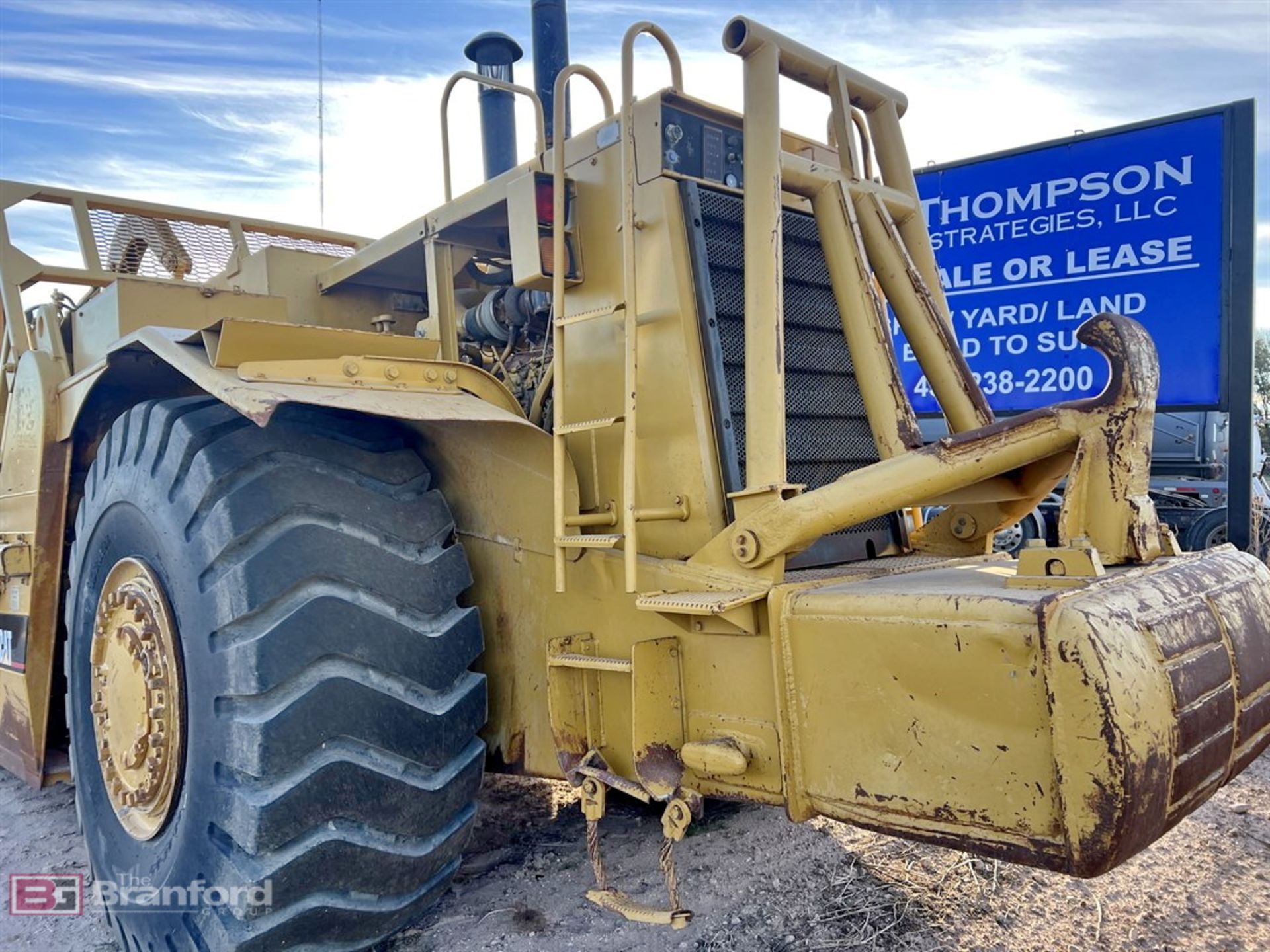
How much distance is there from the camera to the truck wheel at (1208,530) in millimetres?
8188

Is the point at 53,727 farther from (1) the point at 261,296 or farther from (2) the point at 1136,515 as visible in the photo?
(2) the point at 1136,515

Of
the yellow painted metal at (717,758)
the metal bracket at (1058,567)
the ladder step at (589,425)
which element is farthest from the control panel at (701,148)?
the yellow painted metal at (717,758)

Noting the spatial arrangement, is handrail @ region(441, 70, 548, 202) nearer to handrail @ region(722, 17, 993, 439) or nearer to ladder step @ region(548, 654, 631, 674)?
handrail @ region(722, 17, 993, 439)

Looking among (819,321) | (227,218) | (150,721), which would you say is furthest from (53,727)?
(819,321)

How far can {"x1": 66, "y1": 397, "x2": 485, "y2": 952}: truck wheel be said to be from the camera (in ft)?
7.19

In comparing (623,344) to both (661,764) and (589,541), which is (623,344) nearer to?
(589,541)

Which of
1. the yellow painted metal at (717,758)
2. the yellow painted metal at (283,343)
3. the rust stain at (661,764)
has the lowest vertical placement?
the rust stain at (661,764)

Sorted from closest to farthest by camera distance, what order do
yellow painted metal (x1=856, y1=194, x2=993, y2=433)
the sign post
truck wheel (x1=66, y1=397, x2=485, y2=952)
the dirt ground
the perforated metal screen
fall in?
1. truck wheel (x1=66, y1=397, x2=485, y2=952)
2. the dirt ground
3. yellow painted metal (x1=856, y1=194, x2=993, y2=433)
4. the perforated metal screen
5. the sign post

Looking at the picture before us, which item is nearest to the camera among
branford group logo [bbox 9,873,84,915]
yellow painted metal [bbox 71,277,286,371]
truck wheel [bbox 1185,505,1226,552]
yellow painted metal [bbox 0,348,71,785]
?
branford group logo [bbox 9,873,84,915]

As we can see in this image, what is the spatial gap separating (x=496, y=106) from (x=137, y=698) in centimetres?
279

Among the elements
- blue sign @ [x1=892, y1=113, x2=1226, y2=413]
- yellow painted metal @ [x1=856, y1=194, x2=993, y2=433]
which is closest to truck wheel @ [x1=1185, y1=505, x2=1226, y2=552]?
blue sign @ [x1=892, y1=113, x2=1226, y2=413]

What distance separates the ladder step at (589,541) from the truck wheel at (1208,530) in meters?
7.62

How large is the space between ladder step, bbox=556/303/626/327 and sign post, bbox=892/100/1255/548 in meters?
4.07

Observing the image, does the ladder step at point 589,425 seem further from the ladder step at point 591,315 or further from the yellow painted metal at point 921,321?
the yellow painted metal at point 921,321
